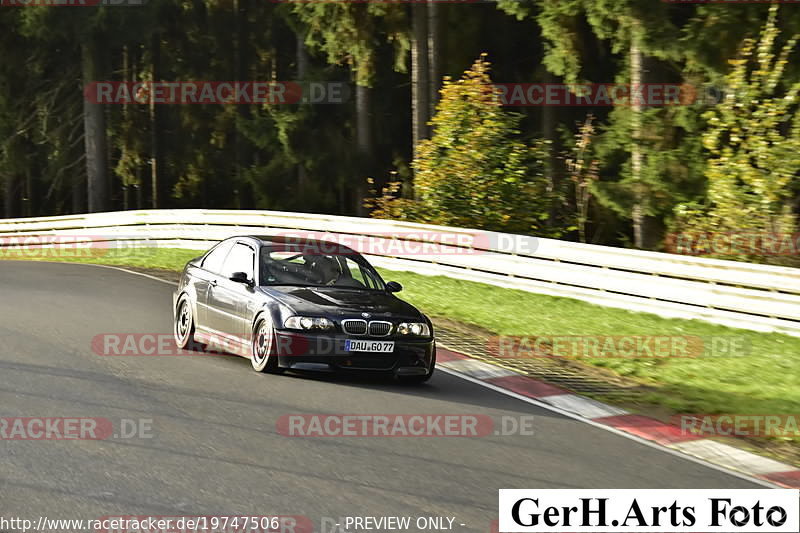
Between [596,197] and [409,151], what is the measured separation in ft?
37.1

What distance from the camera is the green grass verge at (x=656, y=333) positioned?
39.5 ft

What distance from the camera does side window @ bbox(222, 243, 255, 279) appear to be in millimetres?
13039

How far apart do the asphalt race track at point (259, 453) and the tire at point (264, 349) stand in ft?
0.54

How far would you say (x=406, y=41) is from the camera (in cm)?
3219

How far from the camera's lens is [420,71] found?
30.7 m

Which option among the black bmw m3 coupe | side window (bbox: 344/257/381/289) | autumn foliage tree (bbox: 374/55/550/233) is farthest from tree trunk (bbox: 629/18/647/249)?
the black bmw m3 coupe

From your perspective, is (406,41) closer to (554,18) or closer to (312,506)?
(554,18)
